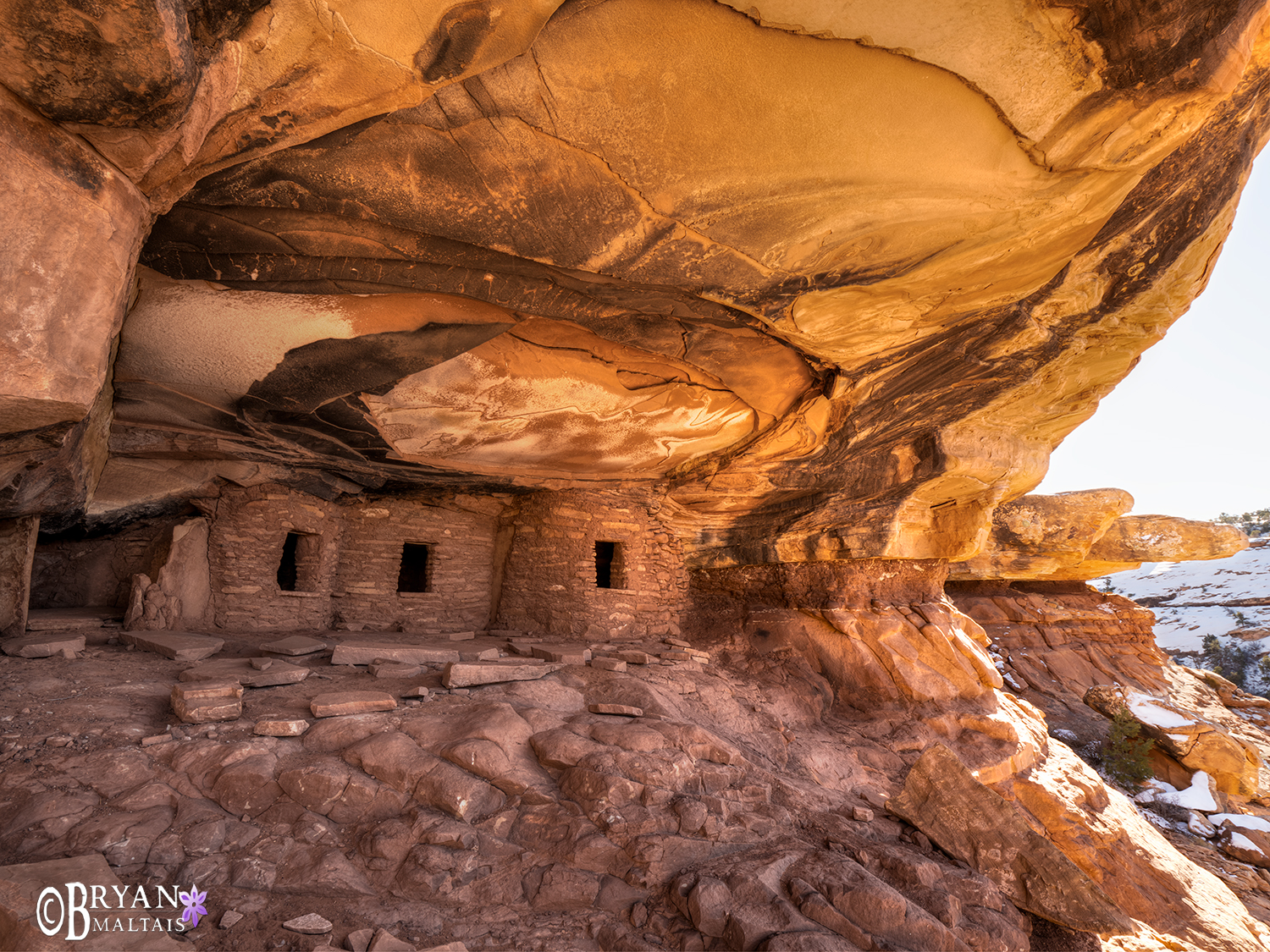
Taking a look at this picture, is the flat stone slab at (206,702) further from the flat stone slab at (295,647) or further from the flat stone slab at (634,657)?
the flat stone slab at (634,657)

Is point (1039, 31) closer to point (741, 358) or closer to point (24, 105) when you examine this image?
point (741, 358)

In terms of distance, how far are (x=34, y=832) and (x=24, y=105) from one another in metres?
2.75

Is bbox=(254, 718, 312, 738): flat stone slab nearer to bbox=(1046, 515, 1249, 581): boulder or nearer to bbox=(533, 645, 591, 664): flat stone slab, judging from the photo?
bbox=(533, 645, 591, 664): flat stone slab

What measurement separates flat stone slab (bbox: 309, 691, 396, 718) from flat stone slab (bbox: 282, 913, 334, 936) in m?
1.34

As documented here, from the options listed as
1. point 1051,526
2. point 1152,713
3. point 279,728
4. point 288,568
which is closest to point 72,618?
point 288,568

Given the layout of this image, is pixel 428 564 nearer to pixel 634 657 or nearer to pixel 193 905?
pixel 634 657

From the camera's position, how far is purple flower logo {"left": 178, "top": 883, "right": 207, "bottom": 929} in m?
2.26

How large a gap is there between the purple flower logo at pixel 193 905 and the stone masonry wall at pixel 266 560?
424cm

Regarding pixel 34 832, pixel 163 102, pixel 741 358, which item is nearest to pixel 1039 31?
pixel 741 358

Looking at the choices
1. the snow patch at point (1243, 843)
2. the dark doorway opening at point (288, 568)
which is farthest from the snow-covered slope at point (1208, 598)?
the dark doorway opening at point (288, 568)

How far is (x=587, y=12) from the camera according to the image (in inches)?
82.0

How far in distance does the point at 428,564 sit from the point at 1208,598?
27.6m

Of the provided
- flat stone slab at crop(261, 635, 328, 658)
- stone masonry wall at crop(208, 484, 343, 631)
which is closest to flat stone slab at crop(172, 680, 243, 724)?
flat stone slab at crop(261, 635, 328, 658)

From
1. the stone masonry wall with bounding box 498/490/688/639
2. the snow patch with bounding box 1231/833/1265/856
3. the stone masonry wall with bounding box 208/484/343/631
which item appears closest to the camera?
the stone masonry wall with bounding box 208/484/343/631
